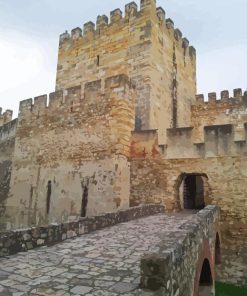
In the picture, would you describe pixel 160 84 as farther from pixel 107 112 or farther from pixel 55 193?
pixel 55 193

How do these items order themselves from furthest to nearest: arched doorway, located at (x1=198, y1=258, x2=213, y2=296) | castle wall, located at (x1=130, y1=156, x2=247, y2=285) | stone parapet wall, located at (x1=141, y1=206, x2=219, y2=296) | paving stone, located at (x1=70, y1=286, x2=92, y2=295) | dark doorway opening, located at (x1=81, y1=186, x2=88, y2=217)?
dark doorway opening, located at (x1=81, y1=186, x2=88, y2=217)
castle wall, located at (x1=130, y1=156, x2=247, y2=285)
arched doorway, located at (x1=198, y1=258, x2=213, y2=296)
paving stone, located at (x1=70, y1=286, x2=92, y2=295)
stone parapet wall, located at (x1=141, y1=206, x2=219, y2=296)

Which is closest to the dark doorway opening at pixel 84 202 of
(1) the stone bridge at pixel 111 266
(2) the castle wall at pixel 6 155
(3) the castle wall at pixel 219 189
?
(3) the castle wall at pixel 219 189

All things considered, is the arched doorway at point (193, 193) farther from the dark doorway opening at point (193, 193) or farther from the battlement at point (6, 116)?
the battlement at point (6, 116)

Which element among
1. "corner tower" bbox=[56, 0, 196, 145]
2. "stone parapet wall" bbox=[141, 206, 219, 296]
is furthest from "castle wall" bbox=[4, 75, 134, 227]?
"stone parapet wall" bbox=[141, 206, 219, 296]

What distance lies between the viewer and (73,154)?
10.7 metres

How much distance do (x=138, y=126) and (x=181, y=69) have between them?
4.77 m

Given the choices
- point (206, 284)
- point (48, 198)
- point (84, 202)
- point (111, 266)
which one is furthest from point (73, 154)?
point (111, 266)

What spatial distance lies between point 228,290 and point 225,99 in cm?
1013

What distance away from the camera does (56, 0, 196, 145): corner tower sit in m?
11.7

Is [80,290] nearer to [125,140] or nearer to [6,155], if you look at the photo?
[125,140]

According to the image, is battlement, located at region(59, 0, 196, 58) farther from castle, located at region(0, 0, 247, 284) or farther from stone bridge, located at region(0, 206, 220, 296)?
stone bridge, located at region(0, 206, 220, 296)

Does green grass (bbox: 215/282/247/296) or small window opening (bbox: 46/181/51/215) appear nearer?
green grass (bbox: 215/282/247/296)

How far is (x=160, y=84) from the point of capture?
12.3m

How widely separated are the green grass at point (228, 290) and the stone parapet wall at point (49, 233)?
11.3ft
